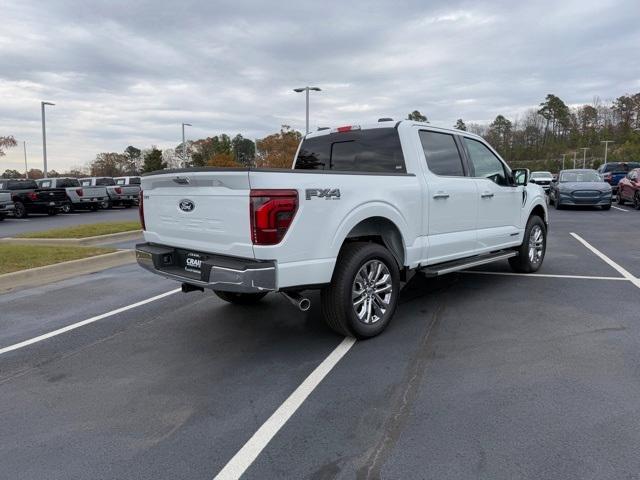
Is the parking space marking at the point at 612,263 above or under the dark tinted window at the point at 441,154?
under

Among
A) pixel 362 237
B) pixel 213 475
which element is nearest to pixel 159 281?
pixel 362 237

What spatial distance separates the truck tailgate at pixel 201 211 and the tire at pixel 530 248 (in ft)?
16.1

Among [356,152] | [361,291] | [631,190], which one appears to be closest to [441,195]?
[356,152]

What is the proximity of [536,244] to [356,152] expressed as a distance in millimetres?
3688

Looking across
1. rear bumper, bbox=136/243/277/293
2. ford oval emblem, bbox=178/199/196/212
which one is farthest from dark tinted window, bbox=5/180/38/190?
ford oval emblem, bbox=178/199/196/212

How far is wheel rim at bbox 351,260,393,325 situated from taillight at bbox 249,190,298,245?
3.23 feet

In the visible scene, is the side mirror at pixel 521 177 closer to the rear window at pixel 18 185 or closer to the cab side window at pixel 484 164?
the cab side window at pixel 484 164

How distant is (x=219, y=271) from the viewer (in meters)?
4.04

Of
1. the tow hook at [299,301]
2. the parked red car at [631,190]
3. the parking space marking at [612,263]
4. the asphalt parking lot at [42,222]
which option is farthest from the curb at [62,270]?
the parked red car at [631,190]

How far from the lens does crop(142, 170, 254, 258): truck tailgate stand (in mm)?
3969

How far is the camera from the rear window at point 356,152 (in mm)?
5391

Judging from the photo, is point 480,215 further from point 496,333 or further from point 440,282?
point 496,333

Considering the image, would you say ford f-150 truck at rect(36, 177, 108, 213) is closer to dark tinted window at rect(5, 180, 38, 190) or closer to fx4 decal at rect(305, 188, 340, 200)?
dark tinted window at rect(5, 180, 38, 190)

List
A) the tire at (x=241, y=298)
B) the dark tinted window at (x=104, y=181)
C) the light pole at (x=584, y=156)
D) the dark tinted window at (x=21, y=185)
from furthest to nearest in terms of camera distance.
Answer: the light pole at (x=584, y=156)
the dark tinted window at (x=104, y=181)
the dark tinted window at (x=21, y=185)
the tire at (x=241, y=298)
